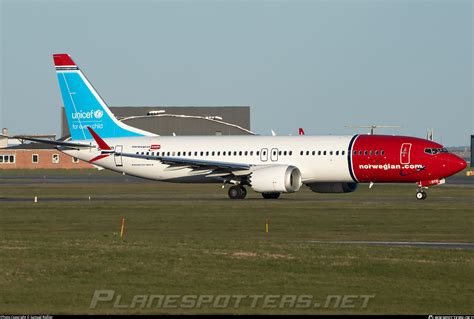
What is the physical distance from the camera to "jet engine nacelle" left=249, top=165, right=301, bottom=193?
60.2m

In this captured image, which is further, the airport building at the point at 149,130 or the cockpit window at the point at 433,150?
the airport building at the point at 149,130

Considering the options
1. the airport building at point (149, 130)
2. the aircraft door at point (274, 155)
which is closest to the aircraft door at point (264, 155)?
the aircraft door at point (274, 155)

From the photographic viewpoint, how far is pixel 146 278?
80.4 feet

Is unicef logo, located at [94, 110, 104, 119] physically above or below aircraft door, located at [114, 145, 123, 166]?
above

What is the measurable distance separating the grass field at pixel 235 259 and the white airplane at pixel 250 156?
33.3 feet

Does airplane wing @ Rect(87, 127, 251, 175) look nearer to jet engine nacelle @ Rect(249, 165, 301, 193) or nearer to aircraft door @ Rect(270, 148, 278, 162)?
aircraft door @ Rect(270, 148, 278, 162)

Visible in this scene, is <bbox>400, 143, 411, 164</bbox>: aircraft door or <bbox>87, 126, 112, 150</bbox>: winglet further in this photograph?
<bbox>87, 126, 112, 150</bbox>: winglet

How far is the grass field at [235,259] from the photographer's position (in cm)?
2203

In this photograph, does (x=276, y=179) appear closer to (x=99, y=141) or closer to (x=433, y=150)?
(x=433, y=150)

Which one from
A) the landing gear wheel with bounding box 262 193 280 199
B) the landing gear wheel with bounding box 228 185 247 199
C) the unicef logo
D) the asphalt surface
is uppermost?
the unicef logo

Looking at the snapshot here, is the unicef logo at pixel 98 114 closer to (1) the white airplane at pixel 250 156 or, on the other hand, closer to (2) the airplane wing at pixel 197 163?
(1) the white airplane at pixel 250 156

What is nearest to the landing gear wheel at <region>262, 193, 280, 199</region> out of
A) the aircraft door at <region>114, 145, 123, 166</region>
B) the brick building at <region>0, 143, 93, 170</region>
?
the aircraft door at <region>114, 145, 123, 166</region>

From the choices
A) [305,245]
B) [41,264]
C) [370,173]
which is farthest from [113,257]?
[370,173]

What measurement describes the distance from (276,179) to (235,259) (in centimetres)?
3303
